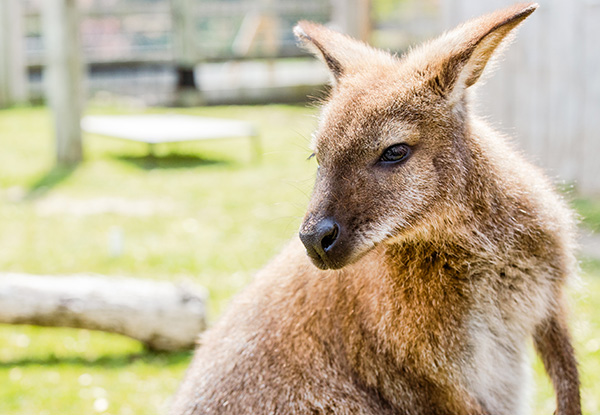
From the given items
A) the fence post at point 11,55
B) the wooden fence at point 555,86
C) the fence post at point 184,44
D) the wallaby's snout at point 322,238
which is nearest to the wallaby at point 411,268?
the wallaby's snout at point 322,238

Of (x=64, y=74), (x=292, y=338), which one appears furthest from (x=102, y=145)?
(x=292, y=338)

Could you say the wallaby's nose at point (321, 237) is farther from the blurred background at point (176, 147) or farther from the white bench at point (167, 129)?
the white bench at point (167, 129)

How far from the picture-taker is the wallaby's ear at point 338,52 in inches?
128

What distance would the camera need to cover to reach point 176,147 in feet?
42.5

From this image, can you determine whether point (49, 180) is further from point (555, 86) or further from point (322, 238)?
point (322, 238)

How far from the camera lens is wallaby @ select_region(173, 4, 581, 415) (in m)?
2.85

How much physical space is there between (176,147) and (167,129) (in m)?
0.94

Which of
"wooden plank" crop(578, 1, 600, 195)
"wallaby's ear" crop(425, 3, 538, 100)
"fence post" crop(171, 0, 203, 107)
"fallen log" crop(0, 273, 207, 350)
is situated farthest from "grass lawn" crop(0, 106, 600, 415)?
"fence post" crop(171, 0, 203, 107)

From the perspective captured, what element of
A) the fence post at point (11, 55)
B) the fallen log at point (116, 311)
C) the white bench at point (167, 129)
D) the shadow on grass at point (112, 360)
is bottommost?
the shadow on grass at point (112, 360)

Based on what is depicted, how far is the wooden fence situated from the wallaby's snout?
6.48m

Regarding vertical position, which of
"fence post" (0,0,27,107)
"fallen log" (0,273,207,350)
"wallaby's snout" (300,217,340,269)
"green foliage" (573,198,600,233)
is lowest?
"fallen log" (0,273,207,350)

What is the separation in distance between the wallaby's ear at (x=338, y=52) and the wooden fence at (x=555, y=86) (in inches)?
225

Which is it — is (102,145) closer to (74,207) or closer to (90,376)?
(74,207)

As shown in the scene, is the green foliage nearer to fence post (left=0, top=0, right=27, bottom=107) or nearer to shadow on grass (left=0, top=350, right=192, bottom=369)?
shadow on grass (left=0, top=350, right=192, bottom=369)
